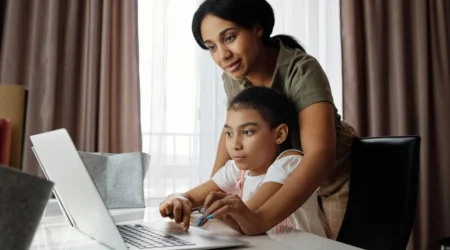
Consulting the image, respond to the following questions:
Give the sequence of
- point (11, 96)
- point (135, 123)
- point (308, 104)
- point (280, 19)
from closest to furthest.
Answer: point (11, 96) < point (308, 104) < point (135, 123) < point (280, 19)

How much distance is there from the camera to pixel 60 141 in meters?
0.56

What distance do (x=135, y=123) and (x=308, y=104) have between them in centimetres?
135

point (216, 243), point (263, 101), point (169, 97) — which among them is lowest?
point (216, 243)

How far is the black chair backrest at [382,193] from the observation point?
87 cm

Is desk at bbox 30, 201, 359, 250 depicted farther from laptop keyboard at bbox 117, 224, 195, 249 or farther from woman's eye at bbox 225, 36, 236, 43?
woman's eye at bbox 225, 36, 236, 43

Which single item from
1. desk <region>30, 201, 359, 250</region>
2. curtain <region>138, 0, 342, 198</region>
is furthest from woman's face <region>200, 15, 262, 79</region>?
curtain <region>138, 0, 342, 198</region>

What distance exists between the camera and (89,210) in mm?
591

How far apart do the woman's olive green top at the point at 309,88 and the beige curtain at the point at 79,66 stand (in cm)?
122

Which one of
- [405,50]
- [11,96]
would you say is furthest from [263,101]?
[405,50]

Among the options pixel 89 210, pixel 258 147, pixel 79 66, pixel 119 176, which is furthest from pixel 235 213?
pixel 79 66

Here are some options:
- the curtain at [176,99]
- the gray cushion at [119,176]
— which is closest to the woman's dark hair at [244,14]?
the gray cushion at [119,176]

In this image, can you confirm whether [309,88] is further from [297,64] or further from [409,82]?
[409,82]

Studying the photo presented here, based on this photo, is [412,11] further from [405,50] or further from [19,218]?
[19,218]

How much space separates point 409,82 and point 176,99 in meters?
1.26
